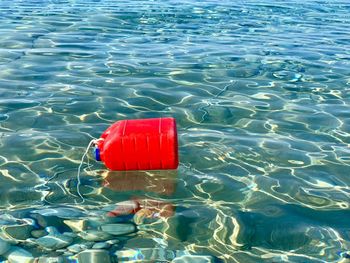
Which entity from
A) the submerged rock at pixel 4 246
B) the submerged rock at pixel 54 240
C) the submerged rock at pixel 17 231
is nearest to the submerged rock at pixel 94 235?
the submerged rock at pixel 54 240

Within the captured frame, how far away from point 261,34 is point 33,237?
33.3ft

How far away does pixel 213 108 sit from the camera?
6.36 metres

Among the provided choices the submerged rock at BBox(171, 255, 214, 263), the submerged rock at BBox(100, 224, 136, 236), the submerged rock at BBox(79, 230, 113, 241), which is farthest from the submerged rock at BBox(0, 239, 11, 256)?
the submerged rock at BBox(171, 255, 214, 263)

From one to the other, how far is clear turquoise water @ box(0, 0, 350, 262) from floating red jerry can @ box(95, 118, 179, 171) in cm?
24

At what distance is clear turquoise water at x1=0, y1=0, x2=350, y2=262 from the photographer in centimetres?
362

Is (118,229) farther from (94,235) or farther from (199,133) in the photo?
(199,133)

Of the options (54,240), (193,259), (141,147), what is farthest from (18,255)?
(141,147)

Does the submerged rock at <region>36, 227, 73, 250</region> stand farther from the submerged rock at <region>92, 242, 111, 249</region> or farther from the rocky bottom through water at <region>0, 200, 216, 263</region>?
the submerged rock at <region>92, 242, 111, 249</region>

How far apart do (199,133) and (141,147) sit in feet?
4.90

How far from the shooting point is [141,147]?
13.6 feet

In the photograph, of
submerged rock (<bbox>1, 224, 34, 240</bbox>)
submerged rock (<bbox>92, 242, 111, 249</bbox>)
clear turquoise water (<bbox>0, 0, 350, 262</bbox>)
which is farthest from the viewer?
clear turquoise water (<bbox>0, 0, 350, 262</bbox>)

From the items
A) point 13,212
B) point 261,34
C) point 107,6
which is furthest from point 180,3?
point 13,212

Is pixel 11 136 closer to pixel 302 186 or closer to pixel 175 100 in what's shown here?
pixel 175 100

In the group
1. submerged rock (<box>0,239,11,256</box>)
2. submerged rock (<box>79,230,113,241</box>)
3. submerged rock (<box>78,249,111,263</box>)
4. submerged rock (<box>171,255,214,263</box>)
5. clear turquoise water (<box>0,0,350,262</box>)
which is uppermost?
submerged rock (<box>0,239,11,256</box>)
